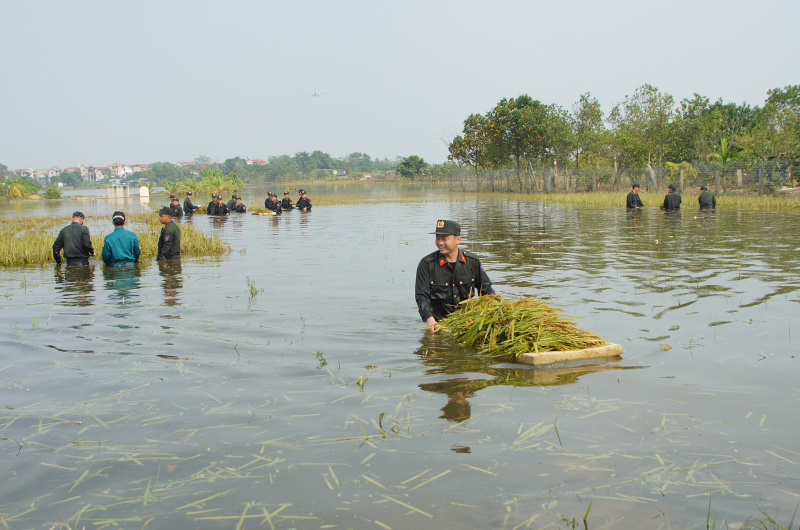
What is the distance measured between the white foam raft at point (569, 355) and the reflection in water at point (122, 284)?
6.38 meters

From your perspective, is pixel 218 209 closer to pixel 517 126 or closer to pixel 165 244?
pixel 165 244

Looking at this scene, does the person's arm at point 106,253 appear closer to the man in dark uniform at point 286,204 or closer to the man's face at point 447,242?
the man's face at point 447,242

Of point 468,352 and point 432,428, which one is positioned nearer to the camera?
point 432,428

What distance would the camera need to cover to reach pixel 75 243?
41.6 ft

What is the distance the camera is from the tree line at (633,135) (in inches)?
1548

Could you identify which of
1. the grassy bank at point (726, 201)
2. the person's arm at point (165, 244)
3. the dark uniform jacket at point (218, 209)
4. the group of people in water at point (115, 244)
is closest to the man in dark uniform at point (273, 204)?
the dark uniform jacket at point (218, 209)

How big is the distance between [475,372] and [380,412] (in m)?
1.35

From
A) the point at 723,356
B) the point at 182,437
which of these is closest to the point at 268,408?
the point at 182,437

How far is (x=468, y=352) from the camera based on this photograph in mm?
6188

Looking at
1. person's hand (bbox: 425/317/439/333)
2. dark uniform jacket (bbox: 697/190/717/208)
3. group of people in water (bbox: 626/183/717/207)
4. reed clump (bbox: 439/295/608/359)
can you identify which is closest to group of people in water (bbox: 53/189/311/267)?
person's hand (bbox: 425/317/439/333)

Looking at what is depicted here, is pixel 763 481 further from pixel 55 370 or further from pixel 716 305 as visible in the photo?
pixel 55 370

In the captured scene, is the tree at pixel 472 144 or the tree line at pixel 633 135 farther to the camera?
the tree at pixel 472 144

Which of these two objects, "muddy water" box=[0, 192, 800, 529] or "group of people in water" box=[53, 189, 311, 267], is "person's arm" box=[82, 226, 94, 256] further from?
"muddy water" box=[0, 192, 800, 529]

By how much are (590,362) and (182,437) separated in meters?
3.80
